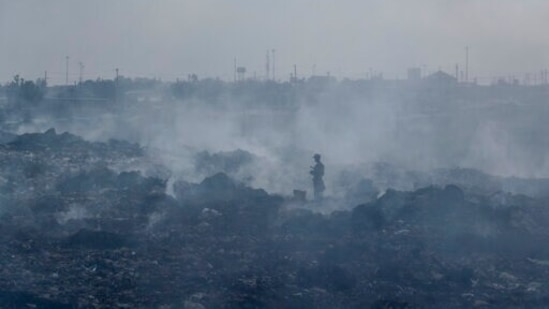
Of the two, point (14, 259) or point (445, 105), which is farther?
point (445, 105)

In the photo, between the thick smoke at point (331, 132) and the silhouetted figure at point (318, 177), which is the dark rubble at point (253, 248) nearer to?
the silhouetted figure at point (318, 177)

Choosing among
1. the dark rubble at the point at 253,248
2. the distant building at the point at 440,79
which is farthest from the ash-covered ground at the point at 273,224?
the distant building at the point at 440,79

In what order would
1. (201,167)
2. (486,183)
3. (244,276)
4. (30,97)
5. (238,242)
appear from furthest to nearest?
1. (30,97)
2. (201,167)
3. (486,183)
4. (238,242)
5. (244,276)

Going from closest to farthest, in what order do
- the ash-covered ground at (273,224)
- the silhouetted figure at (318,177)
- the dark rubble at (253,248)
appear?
1. the dark rubble at (253,248)
2. the ash-covered ground at (273,224)
3. the silhouetted figure at (318,177)

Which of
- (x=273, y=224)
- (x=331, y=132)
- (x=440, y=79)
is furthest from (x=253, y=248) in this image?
(x=440, y=79)

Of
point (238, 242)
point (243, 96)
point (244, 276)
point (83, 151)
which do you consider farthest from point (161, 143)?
point (244, 276)

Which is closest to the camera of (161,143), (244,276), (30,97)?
(244,276)

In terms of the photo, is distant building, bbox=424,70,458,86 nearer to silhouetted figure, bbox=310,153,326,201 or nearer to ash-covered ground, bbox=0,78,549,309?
ash-covered ground, bbox=0,78,549,309

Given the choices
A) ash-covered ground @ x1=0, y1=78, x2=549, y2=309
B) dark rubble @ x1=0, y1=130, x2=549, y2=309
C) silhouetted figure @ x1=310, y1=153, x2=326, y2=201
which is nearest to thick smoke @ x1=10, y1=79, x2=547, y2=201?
ash-covered ground @ x1=0, y1=78, x2=549, y2=309

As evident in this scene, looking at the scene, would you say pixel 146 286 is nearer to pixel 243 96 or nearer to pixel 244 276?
pixel 244 276
